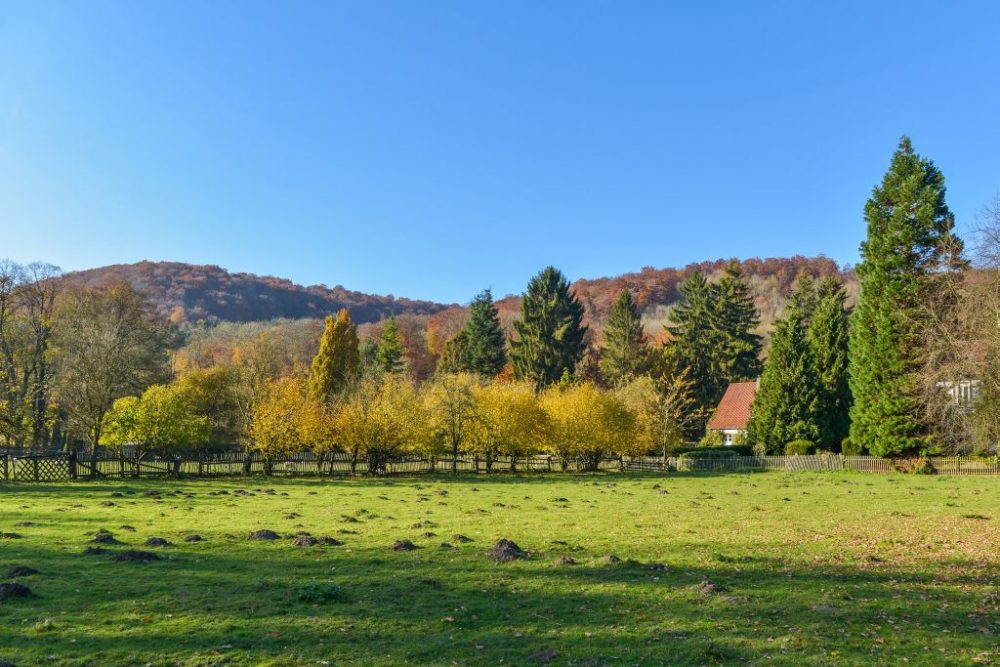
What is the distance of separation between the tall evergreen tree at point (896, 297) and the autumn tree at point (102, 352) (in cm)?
4877

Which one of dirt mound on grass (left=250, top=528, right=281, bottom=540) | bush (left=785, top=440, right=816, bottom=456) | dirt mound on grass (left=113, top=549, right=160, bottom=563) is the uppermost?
dirt mound on grass (left=113, top=549, right=160, bottom=563)

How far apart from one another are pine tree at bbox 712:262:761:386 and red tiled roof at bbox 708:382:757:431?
8.80 meters

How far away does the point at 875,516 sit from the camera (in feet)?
66.7

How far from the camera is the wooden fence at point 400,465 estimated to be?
34844 millimetres

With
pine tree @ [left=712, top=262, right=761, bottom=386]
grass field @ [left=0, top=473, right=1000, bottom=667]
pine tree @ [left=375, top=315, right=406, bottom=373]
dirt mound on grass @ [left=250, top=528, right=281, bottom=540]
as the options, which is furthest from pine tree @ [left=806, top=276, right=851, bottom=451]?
dirt mound on grass @ [left=250, top=528, right=281, bottom=540]

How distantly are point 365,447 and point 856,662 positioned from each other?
38884mm

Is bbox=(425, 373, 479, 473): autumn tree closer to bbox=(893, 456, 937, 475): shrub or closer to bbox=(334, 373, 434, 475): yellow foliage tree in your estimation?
bbox=(334, 373, 434, 475): yellow foliage tree

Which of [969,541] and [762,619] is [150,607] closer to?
[762,619]

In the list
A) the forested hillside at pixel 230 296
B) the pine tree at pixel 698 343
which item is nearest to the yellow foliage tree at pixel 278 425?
the pine tree at pixel 698 343

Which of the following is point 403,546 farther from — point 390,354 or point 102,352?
point 390,354

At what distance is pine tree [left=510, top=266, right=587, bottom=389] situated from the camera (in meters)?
78.3

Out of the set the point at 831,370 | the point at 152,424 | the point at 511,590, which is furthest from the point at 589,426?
the point at 511,590

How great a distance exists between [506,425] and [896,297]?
27.8 metres

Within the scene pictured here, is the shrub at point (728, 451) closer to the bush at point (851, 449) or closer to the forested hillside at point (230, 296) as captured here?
the bush at point (851, 449)
